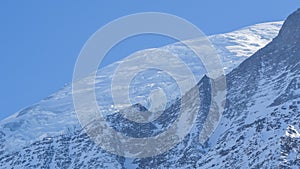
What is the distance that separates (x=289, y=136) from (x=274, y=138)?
753 cm

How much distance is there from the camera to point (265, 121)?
170125mm

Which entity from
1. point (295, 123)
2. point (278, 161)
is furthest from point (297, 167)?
point (295, 123)

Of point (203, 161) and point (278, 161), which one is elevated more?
point (203, 161)

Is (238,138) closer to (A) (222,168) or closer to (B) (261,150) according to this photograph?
(A) (222,168)

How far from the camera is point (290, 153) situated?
14462cm

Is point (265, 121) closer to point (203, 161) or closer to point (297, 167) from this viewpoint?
point (203, 161)

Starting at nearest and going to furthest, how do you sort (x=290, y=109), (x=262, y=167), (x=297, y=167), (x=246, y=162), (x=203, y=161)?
1. (x=297, y=167)
2. (x=262, y=167)
3. (x=246, y=162)
4. (x=290, y=109)
5. (x=203, y=161)

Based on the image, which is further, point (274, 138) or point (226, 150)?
point (226, 150)

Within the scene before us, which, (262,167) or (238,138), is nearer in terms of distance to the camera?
(262,167)

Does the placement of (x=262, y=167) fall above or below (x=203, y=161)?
below

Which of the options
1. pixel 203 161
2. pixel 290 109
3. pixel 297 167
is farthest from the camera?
pixel 203 161

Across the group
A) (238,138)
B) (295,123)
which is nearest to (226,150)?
(238,138)

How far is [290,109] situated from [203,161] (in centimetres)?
2186

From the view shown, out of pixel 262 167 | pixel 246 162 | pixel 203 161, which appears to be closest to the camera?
pixel 262 167
